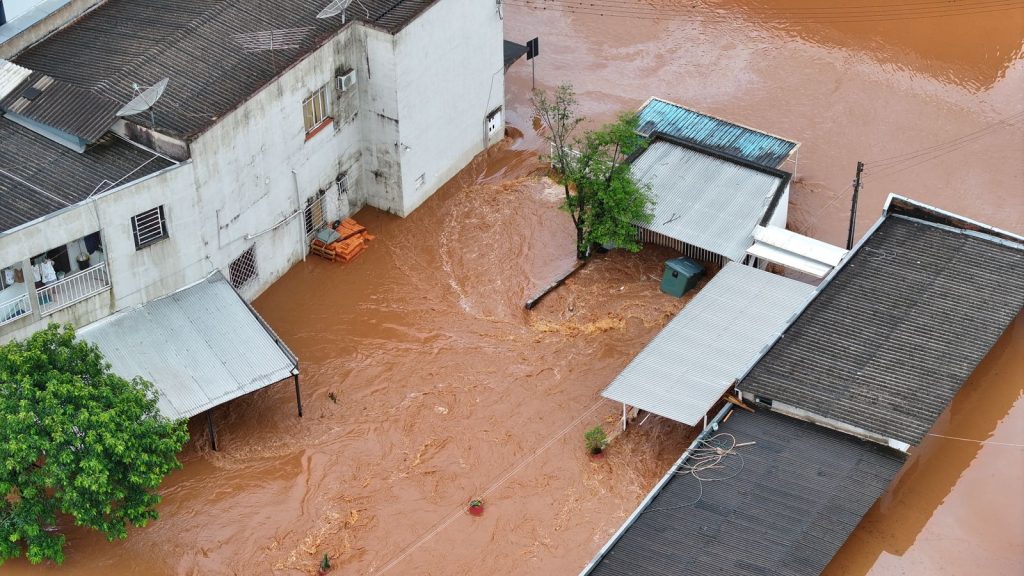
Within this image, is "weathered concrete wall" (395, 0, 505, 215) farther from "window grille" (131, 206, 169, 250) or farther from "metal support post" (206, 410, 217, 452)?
"metal support post" (206, 410, 217, 452)

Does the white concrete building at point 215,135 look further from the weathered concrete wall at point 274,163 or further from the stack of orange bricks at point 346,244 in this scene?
the stack of orange bricks at point 346,244

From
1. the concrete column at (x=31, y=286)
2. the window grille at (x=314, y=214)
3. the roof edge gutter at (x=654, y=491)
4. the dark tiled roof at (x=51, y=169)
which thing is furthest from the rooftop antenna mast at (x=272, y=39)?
the roof edge gutter at (x=654, y=491)

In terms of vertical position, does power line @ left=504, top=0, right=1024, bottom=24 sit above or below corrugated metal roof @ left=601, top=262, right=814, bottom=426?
above

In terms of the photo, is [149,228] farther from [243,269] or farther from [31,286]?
[243,269]

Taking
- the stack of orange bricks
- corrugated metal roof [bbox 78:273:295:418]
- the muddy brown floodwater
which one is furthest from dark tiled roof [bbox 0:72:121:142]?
the stack of orange bricks

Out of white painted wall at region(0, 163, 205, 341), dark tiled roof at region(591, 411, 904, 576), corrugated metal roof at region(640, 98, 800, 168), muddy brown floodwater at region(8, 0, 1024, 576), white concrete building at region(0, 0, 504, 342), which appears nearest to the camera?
dark tiled roof at region(591, 411, 904, 576)

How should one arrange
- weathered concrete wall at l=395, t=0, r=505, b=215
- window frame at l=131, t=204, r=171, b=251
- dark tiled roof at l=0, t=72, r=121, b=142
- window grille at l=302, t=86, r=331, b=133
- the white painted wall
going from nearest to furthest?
the white painted wall < window frame at l=131, t=204, r=171, b=251 < dark tiled roof at l=0, t=72, r=121, b=142 < window grille at l=302, t=86, r=331, b=133 < weathered concrete wall at l=395, t=0, r=505, b=215

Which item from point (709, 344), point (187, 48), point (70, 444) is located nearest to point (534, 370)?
point (709, 344)
